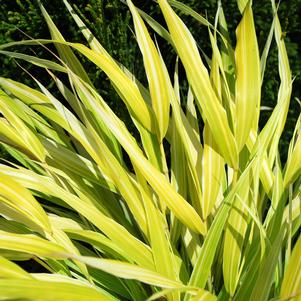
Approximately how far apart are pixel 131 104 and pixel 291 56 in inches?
38.0

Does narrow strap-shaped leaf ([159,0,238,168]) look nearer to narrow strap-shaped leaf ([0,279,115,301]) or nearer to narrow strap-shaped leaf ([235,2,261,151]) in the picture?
narrow strap-shaped leaf ([235,2,261,151])

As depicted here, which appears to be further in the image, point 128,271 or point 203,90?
point 203,90

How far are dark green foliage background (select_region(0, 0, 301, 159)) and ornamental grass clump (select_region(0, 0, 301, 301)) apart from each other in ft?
0.65

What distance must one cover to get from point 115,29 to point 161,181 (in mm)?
636

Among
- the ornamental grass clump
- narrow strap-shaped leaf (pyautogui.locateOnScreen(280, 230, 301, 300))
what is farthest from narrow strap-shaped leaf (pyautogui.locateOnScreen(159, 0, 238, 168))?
narrow strap-shaped leaf (pyautogui.locateOnScreen(280, 230, 301, 300))

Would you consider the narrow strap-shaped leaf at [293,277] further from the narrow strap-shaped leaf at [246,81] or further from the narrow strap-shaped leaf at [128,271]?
→ the narrow strap-shaped leaf at [246,81]

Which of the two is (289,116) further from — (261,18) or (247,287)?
(247,287)

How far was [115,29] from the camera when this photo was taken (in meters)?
1.57

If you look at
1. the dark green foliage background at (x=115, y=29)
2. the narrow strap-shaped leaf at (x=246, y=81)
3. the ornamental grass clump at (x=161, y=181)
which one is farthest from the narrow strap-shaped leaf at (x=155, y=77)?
the dark green foliage background at (x=115, y=29)

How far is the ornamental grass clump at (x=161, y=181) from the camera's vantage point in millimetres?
996

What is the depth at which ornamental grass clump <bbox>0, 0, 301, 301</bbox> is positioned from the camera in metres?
1.00

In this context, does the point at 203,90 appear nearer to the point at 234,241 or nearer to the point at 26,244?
the point at 234,241

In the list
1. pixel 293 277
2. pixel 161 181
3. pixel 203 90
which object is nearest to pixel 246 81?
pixel 203 90

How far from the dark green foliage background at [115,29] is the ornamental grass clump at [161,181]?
198 millimetres
